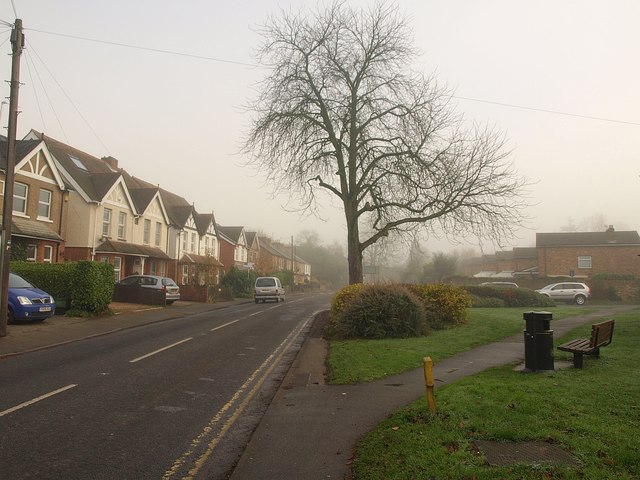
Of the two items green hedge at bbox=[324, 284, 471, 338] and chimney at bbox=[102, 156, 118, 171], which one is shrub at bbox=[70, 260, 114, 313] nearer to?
green hedge at bbox=[324, 284, 471, 338]

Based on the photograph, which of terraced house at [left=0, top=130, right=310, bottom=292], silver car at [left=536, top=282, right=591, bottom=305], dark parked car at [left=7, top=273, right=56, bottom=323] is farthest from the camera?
silver car at [left=536, top=282, right=591, bottom=305]

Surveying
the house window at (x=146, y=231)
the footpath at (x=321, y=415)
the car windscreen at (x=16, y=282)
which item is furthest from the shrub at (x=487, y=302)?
the house window at (x=146, y=231)

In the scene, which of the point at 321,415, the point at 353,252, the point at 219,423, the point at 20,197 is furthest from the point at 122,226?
the point at 321,415

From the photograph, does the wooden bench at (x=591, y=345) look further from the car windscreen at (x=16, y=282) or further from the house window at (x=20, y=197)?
the house window at (x=20, y=197)

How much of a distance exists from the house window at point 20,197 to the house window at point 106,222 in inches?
259

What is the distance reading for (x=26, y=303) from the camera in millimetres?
16453

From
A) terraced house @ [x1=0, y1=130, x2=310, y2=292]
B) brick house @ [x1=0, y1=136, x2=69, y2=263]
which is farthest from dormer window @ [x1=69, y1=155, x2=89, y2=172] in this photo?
brick house @ [x1=0, y1=136, x2=69, y2=263]

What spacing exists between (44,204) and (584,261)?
45885 mm

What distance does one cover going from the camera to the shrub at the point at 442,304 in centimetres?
1653

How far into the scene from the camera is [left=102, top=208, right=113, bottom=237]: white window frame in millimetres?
32500

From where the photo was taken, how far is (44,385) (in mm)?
8273

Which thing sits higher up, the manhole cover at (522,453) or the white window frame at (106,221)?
the white window frame at (106,221)

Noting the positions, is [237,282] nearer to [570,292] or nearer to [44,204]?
[44,204]

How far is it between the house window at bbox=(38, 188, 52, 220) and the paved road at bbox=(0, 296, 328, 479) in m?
16.3
